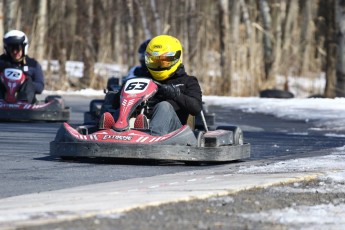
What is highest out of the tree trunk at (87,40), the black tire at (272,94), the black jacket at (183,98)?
the black jacket at (183,98)

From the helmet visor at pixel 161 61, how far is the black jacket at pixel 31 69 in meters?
6.37

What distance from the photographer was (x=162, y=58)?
1265 cm

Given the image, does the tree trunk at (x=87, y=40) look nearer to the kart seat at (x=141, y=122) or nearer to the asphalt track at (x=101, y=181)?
the asphalt track at (x=101, y=181)

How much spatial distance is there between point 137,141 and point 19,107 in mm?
7115

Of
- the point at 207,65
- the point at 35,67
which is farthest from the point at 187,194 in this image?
the point at 207,65

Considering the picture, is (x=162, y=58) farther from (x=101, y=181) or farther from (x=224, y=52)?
(x=224, y=52)

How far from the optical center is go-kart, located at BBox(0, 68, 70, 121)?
18.2m

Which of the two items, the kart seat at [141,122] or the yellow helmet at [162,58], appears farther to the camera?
the yellow helmet at [162,58]

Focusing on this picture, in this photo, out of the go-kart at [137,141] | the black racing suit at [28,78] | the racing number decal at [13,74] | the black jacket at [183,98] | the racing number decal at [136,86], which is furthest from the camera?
the black racing suit at [28,78]

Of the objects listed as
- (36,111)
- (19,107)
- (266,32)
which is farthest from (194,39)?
(19,107)

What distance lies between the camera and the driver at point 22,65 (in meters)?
18.6

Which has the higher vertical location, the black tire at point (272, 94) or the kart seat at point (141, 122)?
the kart seat at point (141, 122)

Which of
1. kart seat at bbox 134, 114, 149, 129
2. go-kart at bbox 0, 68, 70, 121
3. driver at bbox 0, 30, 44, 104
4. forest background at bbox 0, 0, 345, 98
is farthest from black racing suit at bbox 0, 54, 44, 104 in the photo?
forest background at bbox 0, 0, 345, 98

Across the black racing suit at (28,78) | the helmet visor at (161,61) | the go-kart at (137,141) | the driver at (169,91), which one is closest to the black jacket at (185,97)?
the driver at (169,91)
